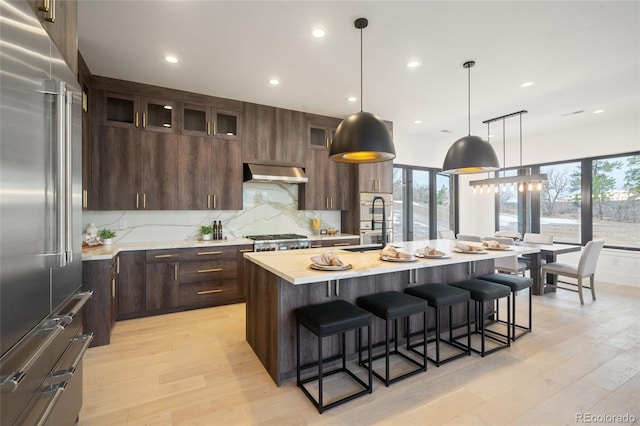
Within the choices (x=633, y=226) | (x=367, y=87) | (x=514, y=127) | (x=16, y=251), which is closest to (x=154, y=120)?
(x=367, y=87)

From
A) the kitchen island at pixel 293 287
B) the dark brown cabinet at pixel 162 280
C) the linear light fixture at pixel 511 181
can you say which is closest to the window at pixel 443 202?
the linear light fixture at pixel 511 181

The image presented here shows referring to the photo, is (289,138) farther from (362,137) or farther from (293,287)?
(293,287)

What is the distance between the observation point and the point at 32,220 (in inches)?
44.4

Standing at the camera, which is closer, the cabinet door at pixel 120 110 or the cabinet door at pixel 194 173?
the cabinet door at pixel 120 110

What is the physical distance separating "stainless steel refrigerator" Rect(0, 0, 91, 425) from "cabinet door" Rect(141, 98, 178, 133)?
105 inches

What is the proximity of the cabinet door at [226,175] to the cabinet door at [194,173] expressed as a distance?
70 mm

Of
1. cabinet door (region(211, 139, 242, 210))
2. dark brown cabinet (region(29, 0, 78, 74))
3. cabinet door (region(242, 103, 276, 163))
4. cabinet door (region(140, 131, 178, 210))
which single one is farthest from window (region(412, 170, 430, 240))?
dark brown cabinet (region(29, 0, 78, 74))

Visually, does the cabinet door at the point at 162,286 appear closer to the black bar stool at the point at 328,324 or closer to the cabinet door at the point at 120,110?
the cabinet door at the point at 120,110

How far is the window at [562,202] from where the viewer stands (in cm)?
598

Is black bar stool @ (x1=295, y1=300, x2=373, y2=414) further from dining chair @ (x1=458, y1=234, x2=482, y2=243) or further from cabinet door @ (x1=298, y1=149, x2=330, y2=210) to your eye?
dining chair @ (x1=458, y1=234, x2=482, y2=243)

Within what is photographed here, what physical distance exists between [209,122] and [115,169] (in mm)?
1363

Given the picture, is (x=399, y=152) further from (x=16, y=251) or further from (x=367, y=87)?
(x=16, y=251)

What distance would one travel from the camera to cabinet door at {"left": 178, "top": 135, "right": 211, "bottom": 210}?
13.5 feet

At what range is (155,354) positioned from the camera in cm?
276
